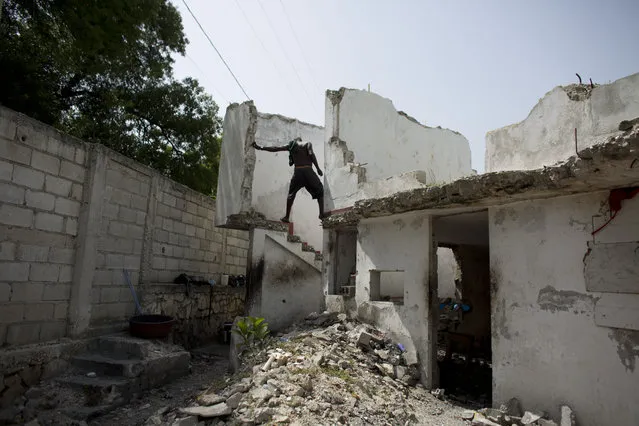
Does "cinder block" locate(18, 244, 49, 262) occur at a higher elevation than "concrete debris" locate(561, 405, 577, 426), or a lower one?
higher

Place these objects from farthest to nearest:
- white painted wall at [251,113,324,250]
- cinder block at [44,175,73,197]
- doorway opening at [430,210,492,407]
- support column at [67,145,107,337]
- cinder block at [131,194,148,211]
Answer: white painted wall at [251,113,324,250] → cinder block at [131,194,148,211] → doorway opening at [430,210,492,407] → support column at [67,145,107,337] → cinder block at [44,175,73,197]

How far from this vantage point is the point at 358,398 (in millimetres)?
4965

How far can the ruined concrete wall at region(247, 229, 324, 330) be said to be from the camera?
899cm

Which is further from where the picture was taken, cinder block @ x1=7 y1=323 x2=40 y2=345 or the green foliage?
the green foliage

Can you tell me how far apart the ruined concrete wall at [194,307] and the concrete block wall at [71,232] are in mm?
413

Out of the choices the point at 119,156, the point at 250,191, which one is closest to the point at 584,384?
the point at 250,191

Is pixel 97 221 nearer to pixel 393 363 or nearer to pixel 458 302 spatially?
pixel 393 363

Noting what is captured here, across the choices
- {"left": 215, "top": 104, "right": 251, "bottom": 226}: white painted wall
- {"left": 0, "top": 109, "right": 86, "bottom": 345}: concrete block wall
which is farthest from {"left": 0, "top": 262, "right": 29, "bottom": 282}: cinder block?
{"left": 215, "top": 104, "right": 251, "bottom": 226}: white painted wall

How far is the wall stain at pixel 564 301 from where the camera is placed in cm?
467

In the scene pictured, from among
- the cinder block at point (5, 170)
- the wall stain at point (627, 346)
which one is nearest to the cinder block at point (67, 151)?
the cinder block at point (5, 170)

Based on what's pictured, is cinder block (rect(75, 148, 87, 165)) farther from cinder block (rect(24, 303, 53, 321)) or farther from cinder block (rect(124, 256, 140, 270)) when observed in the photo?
cinder block (rect(24, 303, 53, 321))

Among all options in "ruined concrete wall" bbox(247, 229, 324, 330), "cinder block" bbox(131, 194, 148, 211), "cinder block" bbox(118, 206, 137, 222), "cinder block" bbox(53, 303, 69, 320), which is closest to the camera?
"cinder block" bbox(53, 303, 69, 320)

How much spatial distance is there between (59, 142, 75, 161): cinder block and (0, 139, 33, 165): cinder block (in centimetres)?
59

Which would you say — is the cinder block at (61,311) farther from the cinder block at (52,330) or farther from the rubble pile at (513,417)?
the rubble pile at (513,417)
